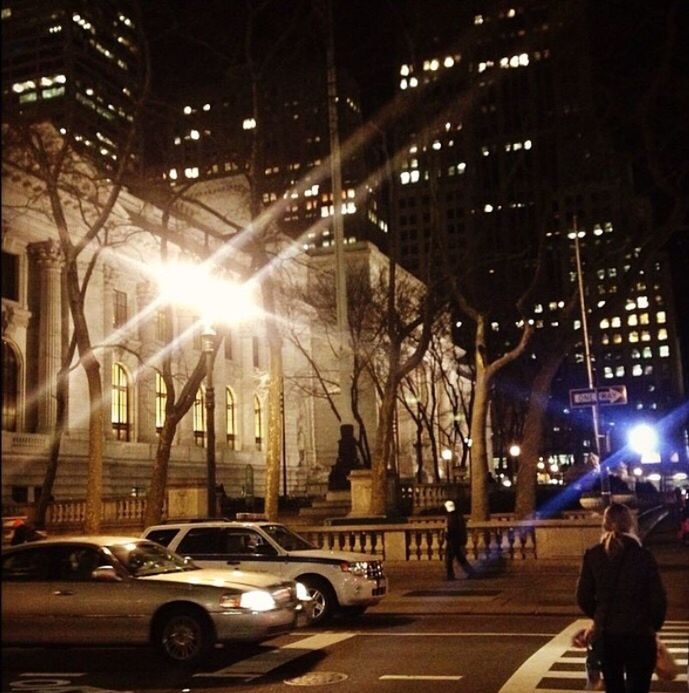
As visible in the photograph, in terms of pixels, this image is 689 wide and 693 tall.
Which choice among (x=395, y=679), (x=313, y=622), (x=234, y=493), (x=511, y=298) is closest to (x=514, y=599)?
(x=313, y=622)

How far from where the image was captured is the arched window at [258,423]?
233 feet

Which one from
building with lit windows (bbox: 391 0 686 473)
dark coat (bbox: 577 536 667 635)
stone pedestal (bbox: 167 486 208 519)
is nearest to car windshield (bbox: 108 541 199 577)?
dark coat (bbox: 577 536 667 635)

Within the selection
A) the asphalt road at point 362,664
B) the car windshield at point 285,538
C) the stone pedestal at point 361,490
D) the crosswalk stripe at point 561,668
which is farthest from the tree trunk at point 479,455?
the crosswalk stripe at point 561,668

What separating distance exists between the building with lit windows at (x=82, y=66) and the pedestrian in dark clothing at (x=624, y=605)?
59.0ft

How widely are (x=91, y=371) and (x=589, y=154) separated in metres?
14.4

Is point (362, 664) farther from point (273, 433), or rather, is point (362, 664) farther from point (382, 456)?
point (382, 456)

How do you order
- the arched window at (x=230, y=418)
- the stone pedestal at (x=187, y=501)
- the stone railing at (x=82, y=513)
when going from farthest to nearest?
the arched window at (x=230, y=418) → the stone railing at (x=82, y=513) → the stone pedestal at (x=187, y=501)

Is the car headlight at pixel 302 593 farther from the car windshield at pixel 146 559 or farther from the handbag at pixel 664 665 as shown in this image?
the handbag at pixel 664 665

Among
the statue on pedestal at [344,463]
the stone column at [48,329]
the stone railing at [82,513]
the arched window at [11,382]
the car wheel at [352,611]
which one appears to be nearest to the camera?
the car wheel at [352,611]

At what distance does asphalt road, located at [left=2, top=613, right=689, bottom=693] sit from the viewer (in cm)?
988

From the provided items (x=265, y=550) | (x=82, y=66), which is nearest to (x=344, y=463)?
(x=82, y=66)

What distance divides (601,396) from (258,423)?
2154 inches

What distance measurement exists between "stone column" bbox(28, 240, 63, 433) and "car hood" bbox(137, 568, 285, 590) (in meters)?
36.9

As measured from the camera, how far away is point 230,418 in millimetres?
69375
